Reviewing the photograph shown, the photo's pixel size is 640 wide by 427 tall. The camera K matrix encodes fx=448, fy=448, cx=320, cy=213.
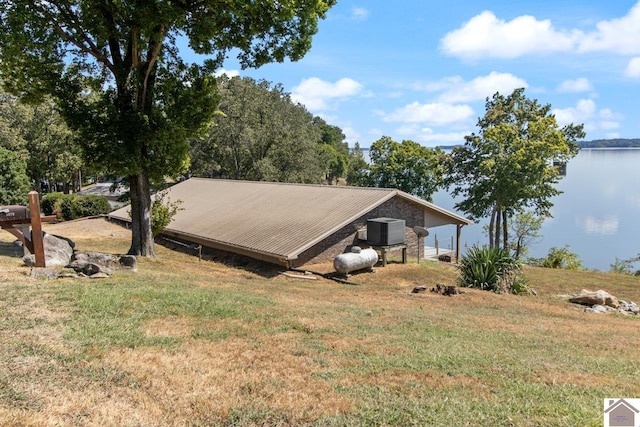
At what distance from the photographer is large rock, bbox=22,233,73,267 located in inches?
449

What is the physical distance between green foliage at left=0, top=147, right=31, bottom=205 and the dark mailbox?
2416 centimetres

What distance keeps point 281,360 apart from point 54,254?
9.05 metres

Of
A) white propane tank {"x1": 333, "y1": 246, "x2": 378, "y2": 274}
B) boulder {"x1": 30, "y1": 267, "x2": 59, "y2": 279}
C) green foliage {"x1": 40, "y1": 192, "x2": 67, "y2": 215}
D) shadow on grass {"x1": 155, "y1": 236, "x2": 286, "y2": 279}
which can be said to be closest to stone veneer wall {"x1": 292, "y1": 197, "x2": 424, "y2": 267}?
shadow on grass {"x1": 155, "y1": 236, "x2": 286, "y2": 279}

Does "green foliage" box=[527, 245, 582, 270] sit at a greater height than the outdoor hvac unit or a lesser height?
lesser

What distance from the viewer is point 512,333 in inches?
354

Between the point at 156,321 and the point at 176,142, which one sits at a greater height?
the point at 176,142

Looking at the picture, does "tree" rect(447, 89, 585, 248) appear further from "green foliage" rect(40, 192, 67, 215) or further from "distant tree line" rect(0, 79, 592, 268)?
"green foliage" rect(40, 192, 67, 215)

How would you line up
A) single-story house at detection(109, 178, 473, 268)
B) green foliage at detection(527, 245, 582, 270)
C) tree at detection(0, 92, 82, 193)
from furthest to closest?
tree at detection(0, 92, 82, 193) < green foliage at detection(527, 245, 582, 270) < single-story house at detection(109, 178, 473, 268)

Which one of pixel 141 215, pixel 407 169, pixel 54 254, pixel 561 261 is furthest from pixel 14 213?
pixel 407 169

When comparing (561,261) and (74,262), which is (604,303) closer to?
(74,262)

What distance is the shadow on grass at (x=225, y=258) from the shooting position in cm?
1789

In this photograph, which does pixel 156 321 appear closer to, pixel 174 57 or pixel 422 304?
pixel 422 304

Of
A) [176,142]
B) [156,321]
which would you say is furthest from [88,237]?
[156,321]

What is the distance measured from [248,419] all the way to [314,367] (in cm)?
174
